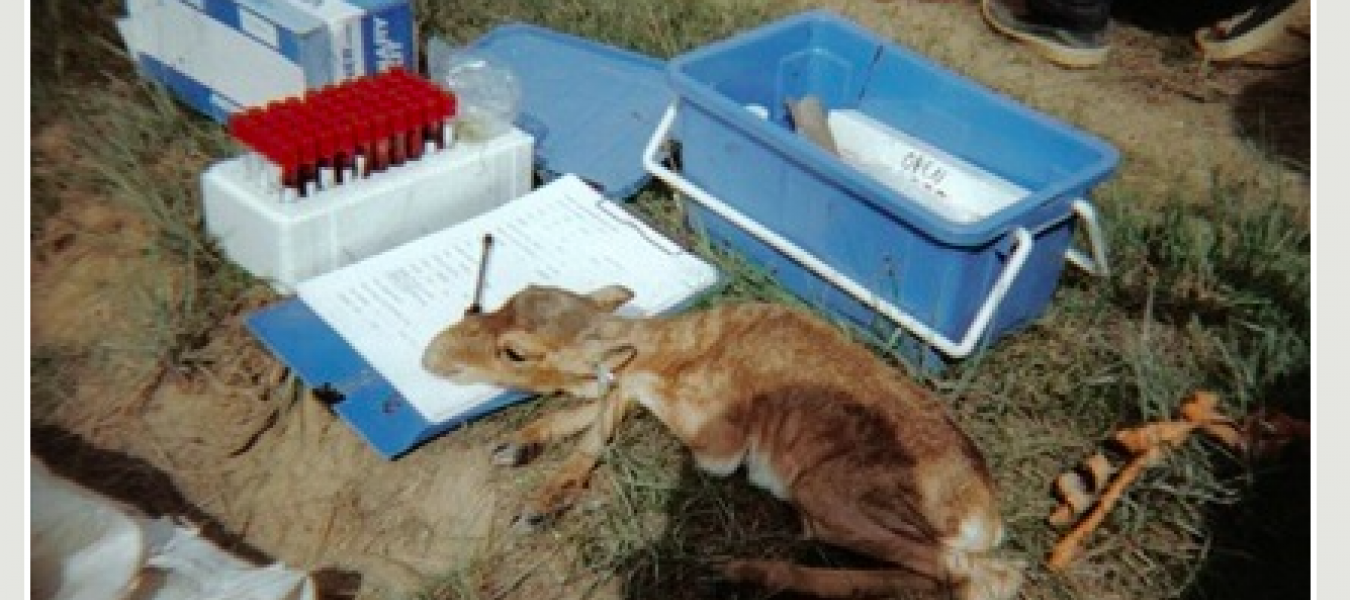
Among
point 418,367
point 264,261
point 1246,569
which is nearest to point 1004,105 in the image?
point 1246,569

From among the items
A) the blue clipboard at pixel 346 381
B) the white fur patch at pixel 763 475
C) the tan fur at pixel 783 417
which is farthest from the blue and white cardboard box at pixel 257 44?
the white fur patch at pixel 763 475

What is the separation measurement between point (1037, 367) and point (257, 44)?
1500mm

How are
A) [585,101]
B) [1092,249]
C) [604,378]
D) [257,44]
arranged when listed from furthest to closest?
[585,101], [257,44], [1092,249], [604,378]

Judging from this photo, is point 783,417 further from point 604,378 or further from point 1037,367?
point 1037,367

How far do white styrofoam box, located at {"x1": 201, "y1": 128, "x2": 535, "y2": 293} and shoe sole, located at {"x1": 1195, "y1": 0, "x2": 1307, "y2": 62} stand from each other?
1.74 m

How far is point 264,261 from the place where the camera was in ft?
8.02

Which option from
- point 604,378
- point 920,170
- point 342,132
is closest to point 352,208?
point 342,132

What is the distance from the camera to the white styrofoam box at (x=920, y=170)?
2.47 metres

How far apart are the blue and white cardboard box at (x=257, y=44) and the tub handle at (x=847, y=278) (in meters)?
0.56

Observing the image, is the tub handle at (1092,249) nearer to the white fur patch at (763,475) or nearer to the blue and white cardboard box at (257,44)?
the white fur patch at (763,475)

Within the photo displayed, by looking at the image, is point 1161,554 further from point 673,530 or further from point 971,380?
point 673,530

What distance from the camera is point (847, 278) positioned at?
2396 millimetres

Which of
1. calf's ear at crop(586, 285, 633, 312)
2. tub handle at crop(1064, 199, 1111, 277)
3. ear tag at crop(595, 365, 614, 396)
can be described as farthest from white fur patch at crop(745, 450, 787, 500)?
tub handle at crop(1064, 199, 1111, 277)

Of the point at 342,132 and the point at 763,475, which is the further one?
the point at 342,132
